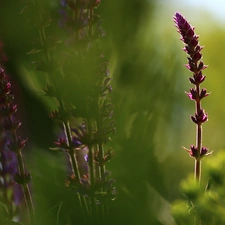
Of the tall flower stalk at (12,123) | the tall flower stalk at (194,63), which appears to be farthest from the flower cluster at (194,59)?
the tall flower stalk at (12,123)

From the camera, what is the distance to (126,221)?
0.59 feet

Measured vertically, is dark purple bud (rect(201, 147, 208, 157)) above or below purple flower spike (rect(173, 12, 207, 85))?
below

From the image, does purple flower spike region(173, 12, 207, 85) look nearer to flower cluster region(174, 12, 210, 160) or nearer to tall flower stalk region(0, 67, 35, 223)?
flower cluster region(174, 12, 210, 160)

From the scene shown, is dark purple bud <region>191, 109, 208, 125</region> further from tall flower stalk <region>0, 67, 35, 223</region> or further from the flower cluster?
tall flower stalk <region>0, 67, 35, 223</region>

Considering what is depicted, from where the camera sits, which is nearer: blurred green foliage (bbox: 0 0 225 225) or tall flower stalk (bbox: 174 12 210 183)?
blurred green foliage (bbox: 0 0 225 225)

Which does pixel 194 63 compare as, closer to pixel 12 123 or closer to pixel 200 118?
pixel 200 118

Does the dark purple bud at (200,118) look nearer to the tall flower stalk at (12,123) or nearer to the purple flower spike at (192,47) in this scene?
the purple flower spike at (192,47)

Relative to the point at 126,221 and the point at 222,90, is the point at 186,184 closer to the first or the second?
the point at 126,221

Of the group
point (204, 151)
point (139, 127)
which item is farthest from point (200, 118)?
point (139, 127)

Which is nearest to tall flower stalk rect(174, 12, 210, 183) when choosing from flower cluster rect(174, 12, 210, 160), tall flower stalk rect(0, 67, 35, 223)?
flower cluster rect(174, 12, 210, 160)

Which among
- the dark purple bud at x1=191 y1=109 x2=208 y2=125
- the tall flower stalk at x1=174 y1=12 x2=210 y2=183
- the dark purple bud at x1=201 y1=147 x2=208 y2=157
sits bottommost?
the dark purple bud at x1=201 y1=147 x2=208 y2=157

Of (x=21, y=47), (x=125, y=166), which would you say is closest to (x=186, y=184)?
(x=125, y=166)

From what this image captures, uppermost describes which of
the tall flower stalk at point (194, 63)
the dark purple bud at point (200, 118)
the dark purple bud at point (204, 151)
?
the tall flower stalk at point (194, 63)

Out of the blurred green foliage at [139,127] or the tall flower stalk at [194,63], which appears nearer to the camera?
the blurred green foliage at [139,127]
